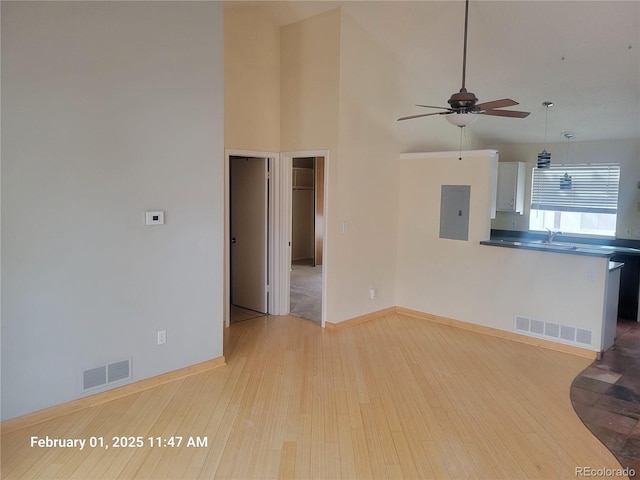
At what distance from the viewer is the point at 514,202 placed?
7.33 meters

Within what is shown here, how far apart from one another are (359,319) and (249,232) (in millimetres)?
1823

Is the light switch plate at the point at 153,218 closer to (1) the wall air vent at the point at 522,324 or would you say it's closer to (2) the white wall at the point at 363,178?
(2) the white wall at the point at 363,178

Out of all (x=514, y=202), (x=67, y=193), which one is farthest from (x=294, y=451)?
(x=514, y=202)

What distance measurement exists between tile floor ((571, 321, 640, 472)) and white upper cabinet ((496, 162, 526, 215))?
3.08 metres

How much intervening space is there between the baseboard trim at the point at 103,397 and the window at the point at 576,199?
6.00 meters

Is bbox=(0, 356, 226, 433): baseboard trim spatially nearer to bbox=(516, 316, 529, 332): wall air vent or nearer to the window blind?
bbox=(516, 316, 529, 332): wall air vent

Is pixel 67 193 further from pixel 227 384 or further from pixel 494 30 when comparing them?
pixel 494 30

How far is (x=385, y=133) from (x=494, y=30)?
1653 millimetres

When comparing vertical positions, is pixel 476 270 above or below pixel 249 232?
below

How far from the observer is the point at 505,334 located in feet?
16.5

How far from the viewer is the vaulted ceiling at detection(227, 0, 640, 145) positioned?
3928 millimetres

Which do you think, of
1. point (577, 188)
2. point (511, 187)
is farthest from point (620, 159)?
point (511, 187)

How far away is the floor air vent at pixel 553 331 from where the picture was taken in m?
4.53

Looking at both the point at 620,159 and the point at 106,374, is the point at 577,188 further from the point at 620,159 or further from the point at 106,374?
the point at 106,374
